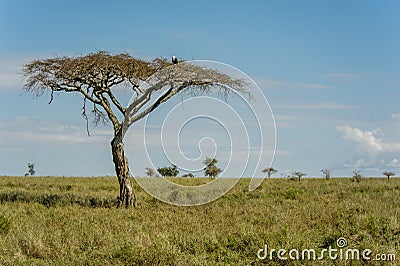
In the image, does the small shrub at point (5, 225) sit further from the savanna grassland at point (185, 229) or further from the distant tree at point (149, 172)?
the distant tree at point (149, 172)

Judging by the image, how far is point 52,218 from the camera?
14.5 m

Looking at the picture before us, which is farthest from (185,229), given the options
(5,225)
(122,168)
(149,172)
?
(149,172)

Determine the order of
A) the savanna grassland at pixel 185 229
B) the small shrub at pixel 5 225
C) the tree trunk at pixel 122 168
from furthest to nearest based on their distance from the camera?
the tree trunk at pixel 122 168 → the small shrub at pixel 5 225 → the savanna grassland at pixel 185 229

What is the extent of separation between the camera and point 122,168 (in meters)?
18.1

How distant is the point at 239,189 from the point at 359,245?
13839 millimetres

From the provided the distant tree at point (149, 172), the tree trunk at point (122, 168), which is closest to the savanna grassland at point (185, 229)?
the tree trunk at point (122, 168)

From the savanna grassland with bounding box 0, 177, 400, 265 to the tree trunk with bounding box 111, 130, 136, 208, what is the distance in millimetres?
A: 416

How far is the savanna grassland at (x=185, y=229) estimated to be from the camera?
9448 millimetres

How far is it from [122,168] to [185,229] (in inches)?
244

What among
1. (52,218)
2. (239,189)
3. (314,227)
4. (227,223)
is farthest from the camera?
(239,189)

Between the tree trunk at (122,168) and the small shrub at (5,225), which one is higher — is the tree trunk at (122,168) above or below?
above

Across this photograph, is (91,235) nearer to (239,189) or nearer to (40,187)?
(239,189)

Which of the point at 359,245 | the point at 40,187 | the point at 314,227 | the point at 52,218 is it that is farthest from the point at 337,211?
the point at 40,187

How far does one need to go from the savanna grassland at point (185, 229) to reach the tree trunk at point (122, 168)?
1.37ft
